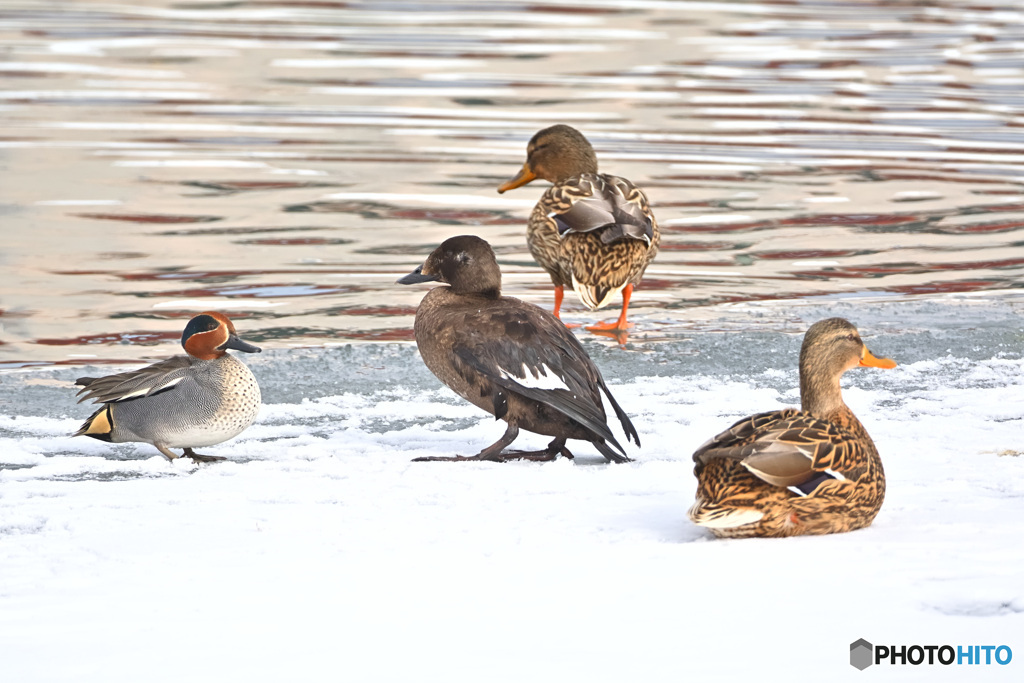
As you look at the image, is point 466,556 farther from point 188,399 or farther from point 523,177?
point 523,177

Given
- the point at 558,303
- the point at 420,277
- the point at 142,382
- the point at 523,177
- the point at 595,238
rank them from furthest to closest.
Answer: the point at 523,177 → the point at 558,303 → the point at 595,238 → the point at 420,277 → the point at 142,382

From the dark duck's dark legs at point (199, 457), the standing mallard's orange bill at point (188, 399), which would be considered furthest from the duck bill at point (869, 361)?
the dark duck's dark legs at point (199, 457)

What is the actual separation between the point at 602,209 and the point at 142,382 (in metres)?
3.53

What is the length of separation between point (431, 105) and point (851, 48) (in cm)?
1029

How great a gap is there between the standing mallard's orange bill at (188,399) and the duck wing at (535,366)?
34.0 inches

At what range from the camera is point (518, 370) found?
561 cm

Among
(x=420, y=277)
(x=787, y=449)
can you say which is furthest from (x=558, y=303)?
(x=787, y=449)

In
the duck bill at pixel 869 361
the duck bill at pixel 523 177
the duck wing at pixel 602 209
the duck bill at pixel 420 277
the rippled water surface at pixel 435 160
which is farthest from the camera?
the duck bill at pixel 523 177

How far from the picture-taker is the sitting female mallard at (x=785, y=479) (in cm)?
430

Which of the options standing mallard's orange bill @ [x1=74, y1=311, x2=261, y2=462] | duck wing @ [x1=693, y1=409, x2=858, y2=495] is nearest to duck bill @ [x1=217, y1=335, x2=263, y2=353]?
standing mallard's orange bill @ [x1=74, y1=311, x2=261, y2=462]

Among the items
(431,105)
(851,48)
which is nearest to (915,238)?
(431,105)

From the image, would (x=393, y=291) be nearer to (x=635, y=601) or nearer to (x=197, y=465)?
(x=197, y=465)

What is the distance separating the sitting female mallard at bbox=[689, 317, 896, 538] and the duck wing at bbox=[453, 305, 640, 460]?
1054 millimetres

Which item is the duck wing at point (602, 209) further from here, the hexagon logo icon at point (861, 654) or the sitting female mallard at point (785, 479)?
the hexagon logo icon at point (861, 654)
